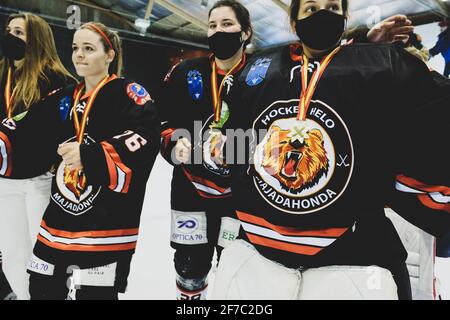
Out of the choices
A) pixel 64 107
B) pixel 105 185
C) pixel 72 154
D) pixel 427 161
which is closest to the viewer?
pixel 427 161

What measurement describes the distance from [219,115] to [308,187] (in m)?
0.54

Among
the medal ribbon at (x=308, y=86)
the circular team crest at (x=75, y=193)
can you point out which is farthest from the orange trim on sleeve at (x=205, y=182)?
the medal ribbon at (x=308, y=86)

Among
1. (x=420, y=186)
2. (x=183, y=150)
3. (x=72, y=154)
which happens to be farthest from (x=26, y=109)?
(x=420, y=186)

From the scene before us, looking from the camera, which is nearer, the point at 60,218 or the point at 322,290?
the point at 322,290

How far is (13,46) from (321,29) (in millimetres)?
1198

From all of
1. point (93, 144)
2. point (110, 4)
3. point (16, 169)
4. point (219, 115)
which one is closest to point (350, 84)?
point (219, 115)

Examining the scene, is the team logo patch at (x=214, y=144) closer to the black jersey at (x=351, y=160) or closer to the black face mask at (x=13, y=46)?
the black jersey at (x=351, y=160)

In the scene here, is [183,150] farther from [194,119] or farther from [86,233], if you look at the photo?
[86,233]

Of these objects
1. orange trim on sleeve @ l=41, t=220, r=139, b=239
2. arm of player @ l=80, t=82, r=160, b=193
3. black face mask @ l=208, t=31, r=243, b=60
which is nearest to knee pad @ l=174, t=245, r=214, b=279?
orange trim on sleeve @ l=41, t=220, r=139, b=239

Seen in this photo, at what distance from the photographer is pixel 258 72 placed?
2.95ft

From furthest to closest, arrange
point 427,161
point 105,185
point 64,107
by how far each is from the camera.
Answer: point 64,107, point 105,185, point 427,161

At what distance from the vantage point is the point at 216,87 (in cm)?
130

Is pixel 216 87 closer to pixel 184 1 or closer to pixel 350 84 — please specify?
pixel 350 84
